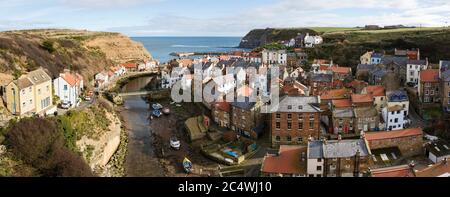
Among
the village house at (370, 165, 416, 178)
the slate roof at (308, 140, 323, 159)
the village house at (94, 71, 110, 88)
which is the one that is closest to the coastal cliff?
the village house at (94, 71, 110, 88)

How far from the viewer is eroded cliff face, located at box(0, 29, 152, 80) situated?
4366 cm

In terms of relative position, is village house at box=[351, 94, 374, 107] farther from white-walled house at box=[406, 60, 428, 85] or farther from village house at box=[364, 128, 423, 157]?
white-walled house at box=[406, 60, 428, 85]

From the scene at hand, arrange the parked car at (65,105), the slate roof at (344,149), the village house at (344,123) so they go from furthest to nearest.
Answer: the parked car at (65,105)
the village house at (344,123)
the slate roof at (344,149)

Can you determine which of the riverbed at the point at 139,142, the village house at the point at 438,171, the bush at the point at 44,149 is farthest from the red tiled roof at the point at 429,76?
the bush at the point at 44,149

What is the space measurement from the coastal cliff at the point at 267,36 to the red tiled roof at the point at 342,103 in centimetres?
8289

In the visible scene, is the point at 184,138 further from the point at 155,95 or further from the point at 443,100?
the point at 443,100

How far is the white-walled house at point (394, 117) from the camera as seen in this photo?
34.1 metres

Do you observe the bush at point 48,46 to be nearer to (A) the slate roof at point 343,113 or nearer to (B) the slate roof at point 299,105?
(B) the slate roof at point 299,105

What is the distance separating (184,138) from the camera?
3575 cm

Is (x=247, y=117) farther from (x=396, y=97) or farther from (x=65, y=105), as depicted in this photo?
(x=65, y=105)

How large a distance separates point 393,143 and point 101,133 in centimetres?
2147

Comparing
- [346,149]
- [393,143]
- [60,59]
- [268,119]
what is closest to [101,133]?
[268,119]

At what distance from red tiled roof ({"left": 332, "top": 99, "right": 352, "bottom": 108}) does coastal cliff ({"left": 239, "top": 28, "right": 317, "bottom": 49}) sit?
272ft

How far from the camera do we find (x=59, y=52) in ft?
204
